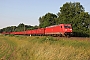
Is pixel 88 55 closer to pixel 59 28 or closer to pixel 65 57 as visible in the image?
pixel 65 57

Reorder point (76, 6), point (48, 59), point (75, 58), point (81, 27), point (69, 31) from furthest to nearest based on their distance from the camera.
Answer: point (76, 6) → point (81, 27) → point (69, 31) → point (48, 59) → point (75, 58)

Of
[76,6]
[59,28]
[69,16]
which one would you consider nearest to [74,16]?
[69,16]

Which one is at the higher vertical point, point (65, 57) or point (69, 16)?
point (69, 16)

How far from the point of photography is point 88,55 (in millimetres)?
10016

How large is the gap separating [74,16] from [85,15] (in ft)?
→ 16.3

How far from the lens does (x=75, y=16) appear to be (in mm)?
67250

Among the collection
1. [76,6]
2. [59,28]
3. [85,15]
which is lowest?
[59,28]

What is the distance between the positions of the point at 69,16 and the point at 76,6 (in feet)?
21.8

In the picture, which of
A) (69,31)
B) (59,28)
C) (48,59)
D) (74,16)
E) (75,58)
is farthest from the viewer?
(74,16)

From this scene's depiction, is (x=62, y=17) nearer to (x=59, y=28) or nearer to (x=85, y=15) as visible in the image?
(x=85, y=15)

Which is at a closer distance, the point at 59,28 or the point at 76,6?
the point at 59,28

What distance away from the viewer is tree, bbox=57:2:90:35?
63969 mm

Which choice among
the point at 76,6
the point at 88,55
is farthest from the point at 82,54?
the point at 76,6

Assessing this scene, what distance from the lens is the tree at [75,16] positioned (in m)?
64.0
